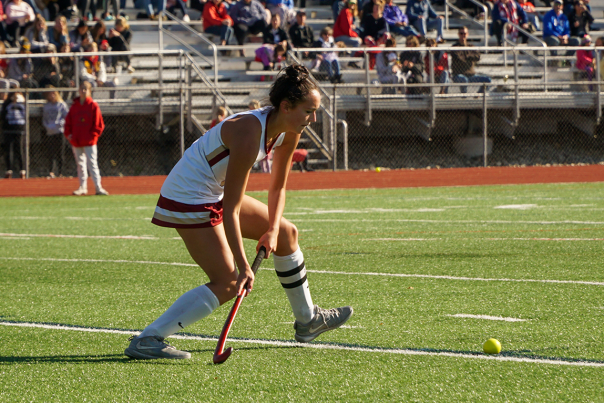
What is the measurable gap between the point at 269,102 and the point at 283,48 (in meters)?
17.6

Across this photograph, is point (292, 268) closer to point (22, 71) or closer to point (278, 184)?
point (278, 184)

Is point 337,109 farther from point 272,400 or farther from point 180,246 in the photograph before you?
point 272,400

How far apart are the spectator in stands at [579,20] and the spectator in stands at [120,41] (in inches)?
489

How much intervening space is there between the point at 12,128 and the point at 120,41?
334 cm

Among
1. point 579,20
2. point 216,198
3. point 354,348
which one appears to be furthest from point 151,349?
point 579,20

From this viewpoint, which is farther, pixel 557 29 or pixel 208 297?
pixel 557 29

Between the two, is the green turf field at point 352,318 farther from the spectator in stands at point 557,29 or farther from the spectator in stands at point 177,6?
the spectator in stands at point 177,6

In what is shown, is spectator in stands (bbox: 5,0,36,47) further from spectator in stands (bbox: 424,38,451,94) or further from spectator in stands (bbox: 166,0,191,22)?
spectator in stands (bbox: 424,38,451,94)

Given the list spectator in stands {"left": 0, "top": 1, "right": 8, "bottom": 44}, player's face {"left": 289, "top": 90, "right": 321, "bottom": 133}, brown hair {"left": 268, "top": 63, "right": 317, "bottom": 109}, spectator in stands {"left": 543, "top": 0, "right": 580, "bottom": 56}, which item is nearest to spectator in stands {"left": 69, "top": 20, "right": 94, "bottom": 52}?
spectator in stands {"left": 0, "top": 1, "right": 8, "bottom": 44}

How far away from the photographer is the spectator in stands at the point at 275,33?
23.1 m

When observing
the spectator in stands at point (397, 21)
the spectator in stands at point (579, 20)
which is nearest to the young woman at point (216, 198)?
the spectator in stands at point (397, 21)

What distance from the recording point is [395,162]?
23562 mm

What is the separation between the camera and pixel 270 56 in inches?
882

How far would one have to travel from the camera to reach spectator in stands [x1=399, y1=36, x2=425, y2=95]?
69.9ft
